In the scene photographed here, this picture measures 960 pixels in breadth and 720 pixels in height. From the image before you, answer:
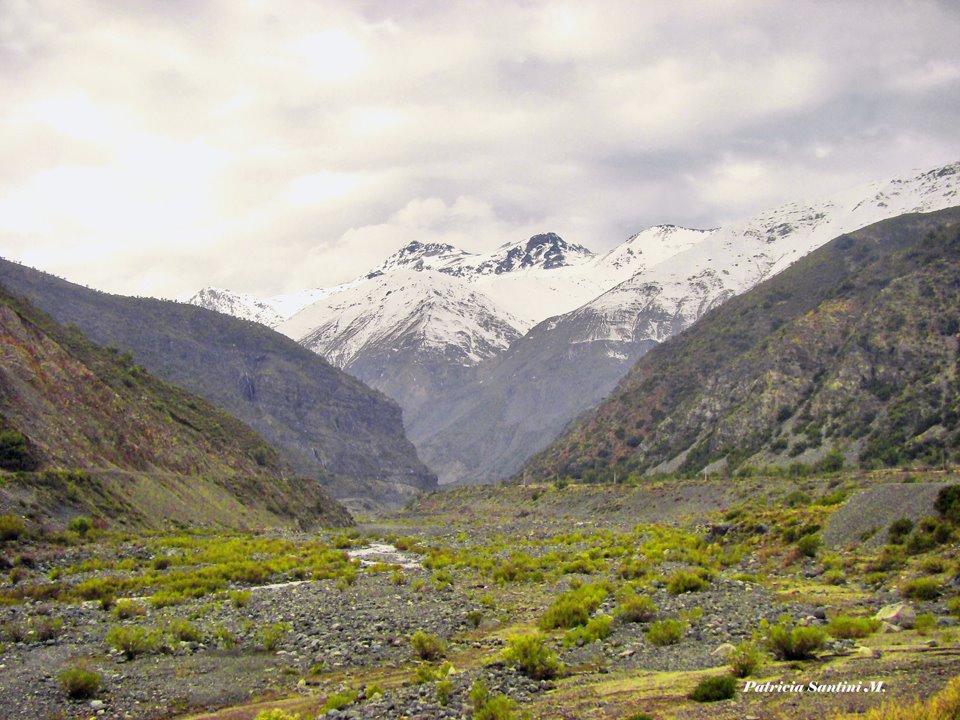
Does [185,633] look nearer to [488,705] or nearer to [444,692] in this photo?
[444,692]

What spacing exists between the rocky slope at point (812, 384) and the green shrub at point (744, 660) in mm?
81430

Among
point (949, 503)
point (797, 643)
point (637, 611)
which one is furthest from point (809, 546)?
point (797, 643)

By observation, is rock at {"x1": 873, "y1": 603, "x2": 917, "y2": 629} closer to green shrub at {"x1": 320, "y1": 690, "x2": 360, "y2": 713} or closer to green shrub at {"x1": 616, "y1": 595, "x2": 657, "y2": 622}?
green shrub at {"x1": 616, "y1": 595, "x2": 657, "y2": 622}

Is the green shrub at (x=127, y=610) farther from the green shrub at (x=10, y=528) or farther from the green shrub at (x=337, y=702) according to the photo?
the green shrub at (x=10, y=528)

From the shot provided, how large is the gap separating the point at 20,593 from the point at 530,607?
19030mm

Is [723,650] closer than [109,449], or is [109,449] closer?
[723,650]

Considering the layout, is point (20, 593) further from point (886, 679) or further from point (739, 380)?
point (739, 380)

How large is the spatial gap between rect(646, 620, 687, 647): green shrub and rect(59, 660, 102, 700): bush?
45.6ft

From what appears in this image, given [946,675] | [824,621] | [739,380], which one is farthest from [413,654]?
[739,380]

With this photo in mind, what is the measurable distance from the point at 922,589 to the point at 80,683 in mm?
23149

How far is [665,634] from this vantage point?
21812 millimetres

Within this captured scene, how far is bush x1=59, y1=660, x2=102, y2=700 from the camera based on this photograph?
18359 millimetres

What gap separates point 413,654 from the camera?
22.8m

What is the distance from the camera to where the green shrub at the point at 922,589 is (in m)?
24.0
